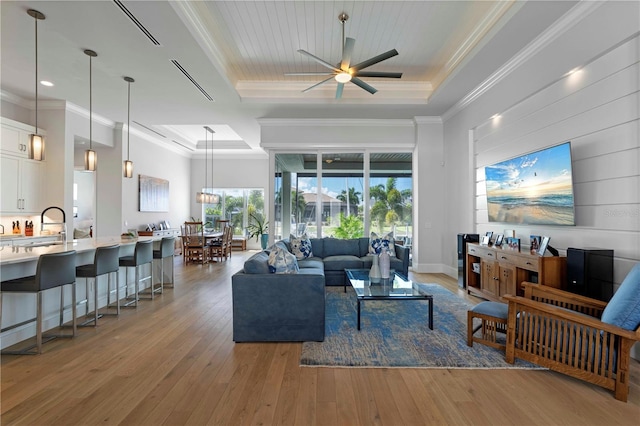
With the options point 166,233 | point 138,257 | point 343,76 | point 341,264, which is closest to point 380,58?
point 343,76

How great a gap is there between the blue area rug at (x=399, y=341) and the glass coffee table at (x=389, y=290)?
9.9 inches

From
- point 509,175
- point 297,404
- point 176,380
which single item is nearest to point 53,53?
point 176,380

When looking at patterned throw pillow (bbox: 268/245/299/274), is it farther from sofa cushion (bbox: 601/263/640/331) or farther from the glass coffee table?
sofa cushion (bbox: 601/263/640/331)

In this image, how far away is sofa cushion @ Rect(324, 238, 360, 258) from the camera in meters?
5.93

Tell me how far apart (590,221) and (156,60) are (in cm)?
547

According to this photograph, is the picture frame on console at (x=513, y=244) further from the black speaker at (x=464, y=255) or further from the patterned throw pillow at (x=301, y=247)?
the patterned throw pillow at (x=301, y=247)

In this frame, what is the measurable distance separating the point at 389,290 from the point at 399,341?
2.00 ft

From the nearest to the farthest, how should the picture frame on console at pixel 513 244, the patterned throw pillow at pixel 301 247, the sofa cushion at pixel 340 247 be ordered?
the picture frame on console at pixel 513 244
the patterned throw pillow at pixel 301 247
the sofa cushion at pixel 340 247

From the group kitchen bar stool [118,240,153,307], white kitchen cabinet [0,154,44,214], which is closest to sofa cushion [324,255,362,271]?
kitchen bar stool [118,240,153,307]

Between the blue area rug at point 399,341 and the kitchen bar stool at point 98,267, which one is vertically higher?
the kitchen bar stool at point 98,267

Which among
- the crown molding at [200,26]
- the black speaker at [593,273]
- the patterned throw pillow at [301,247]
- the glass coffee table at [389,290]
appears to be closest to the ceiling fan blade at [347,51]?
the crown molding at [200,26]

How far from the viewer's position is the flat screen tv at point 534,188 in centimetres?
334

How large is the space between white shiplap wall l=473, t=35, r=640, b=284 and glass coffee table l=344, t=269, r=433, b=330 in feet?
5.66

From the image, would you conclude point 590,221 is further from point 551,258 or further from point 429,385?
point 429,385
